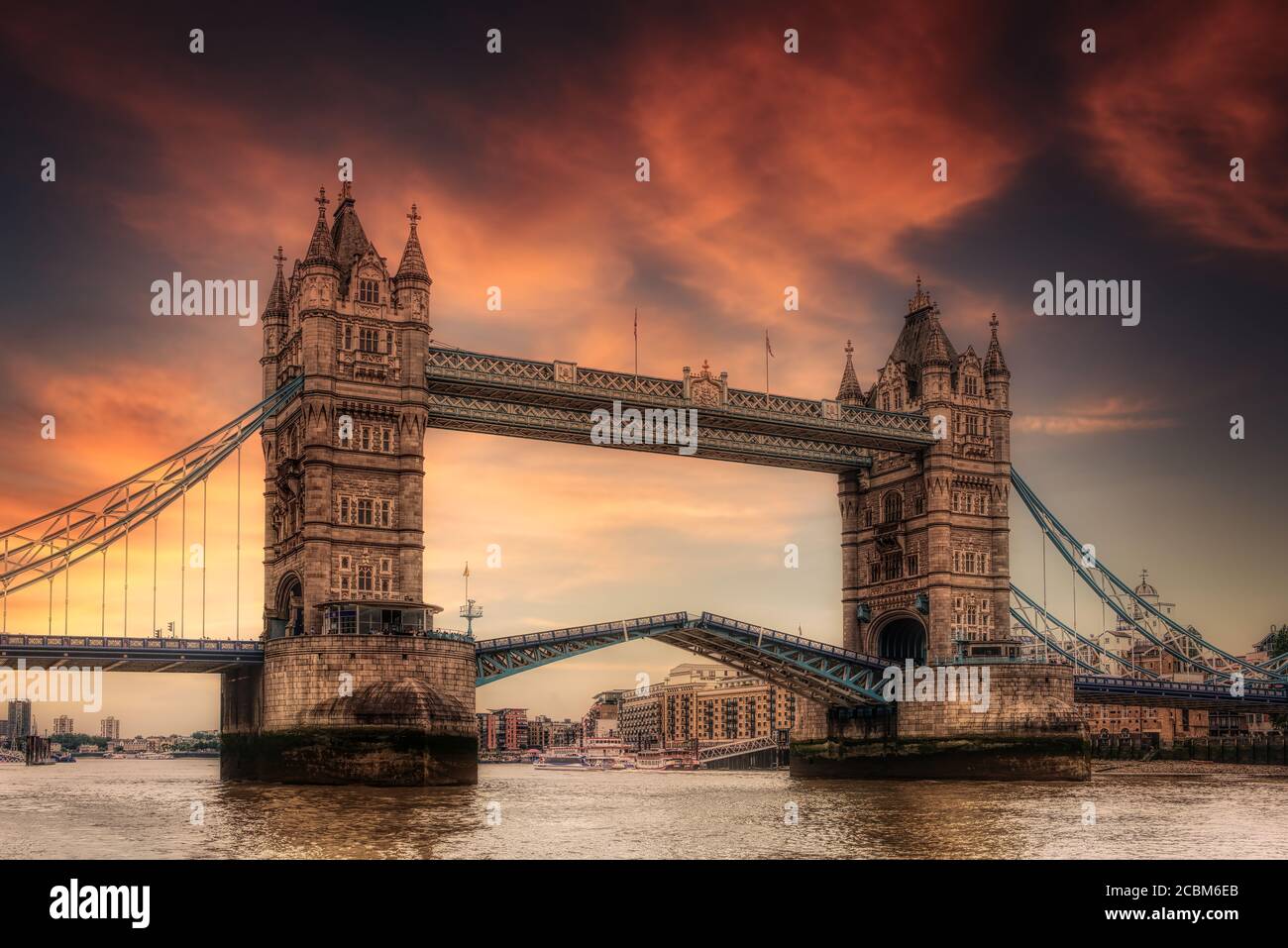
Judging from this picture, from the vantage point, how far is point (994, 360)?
91562mm

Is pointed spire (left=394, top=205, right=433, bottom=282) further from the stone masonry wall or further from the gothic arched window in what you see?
the gothic arched window

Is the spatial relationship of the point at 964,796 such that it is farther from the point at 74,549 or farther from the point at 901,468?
the point at 74,549

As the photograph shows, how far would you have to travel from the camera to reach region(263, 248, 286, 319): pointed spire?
75875 mm

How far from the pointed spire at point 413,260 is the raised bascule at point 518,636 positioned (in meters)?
0.11

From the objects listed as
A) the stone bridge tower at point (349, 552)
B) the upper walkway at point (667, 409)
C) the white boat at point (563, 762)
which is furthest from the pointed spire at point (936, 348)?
the white boat at point (563, 762)

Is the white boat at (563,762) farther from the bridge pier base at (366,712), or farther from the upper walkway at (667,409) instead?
the bridge pier base at (366,712)

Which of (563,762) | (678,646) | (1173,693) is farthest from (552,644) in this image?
(563,762)

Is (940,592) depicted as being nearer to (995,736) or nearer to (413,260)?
(995,736)

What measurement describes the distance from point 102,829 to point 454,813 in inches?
434

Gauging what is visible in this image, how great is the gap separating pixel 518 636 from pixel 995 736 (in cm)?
2775

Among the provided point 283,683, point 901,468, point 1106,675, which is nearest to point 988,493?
point 901,468

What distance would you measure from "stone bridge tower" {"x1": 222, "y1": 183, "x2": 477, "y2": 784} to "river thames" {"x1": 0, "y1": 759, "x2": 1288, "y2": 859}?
8.68 ft

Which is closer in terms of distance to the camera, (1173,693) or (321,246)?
(321,246)

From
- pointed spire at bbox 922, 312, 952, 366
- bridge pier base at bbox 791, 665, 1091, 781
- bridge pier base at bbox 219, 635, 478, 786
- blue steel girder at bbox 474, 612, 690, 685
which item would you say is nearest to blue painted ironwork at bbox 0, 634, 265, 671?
bridge pier base at bbox 219, 635, 478, 786
